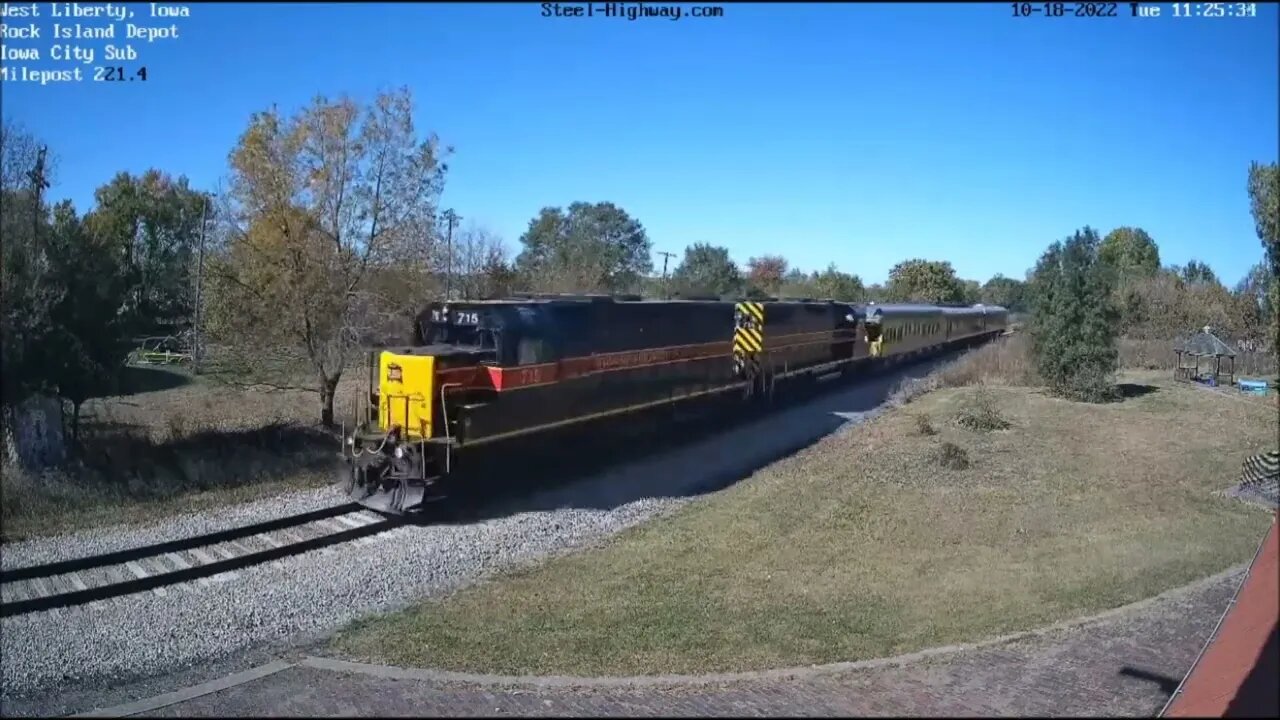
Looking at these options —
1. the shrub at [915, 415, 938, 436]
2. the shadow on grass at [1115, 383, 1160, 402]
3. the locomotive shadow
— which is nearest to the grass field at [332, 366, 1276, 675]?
the locomotive shadow

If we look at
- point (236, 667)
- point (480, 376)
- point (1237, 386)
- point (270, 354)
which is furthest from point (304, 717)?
point (1237, 386)

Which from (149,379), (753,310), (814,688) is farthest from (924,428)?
(149,379)

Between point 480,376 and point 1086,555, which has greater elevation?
point 480,376

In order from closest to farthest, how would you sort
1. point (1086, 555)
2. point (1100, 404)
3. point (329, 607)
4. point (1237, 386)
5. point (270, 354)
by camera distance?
point (329, 607)
point (1086, 555)
point (270, 354)
point (1237, 386)
point (1100, 404)

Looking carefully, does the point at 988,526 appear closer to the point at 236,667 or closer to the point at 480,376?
the point at 480,376

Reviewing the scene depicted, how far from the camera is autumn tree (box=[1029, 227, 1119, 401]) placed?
22.7 m

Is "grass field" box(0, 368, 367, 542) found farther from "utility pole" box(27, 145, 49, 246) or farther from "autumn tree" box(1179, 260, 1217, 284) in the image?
"autumn tree" box(1179, 260, 1217, 284)

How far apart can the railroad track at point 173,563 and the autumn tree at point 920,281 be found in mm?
48240

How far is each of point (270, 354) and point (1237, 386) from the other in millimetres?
21498

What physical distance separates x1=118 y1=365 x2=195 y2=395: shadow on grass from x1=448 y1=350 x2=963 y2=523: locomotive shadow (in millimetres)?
5555

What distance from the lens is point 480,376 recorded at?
12.8m

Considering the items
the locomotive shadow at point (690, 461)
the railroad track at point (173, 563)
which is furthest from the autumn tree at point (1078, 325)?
the railroad track at point (173, 563)

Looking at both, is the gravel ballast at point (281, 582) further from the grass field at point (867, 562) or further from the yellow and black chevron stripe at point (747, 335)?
the yellow and black chevron stripe at point (747, 335)

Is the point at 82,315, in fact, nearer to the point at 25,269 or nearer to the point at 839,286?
the point at 25,269
